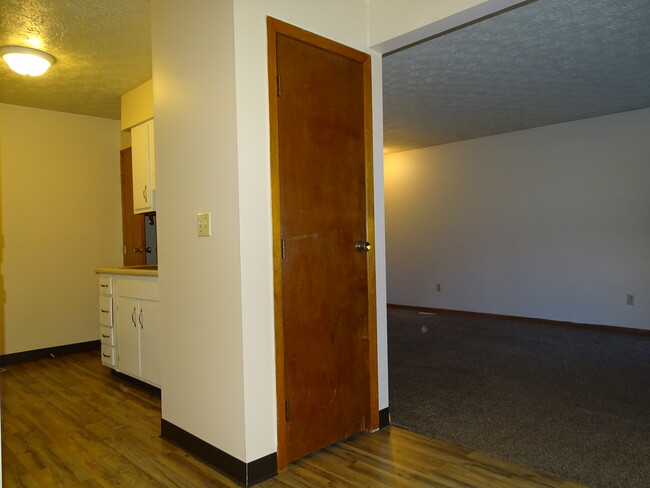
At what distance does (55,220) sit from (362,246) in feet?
12.2

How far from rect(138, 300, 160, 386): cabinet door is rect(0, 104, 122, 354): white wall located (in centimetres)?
198

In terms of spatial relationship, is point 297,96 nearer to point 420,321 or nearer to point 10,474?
point 10,474

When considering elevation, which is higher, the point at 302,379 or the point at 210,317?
the point at 210,317

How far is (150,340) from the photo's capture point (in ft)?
10.7

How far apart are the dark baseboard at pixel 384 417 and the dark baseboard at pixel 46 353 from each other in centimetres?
363

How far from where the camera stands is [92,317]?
16.4 ft

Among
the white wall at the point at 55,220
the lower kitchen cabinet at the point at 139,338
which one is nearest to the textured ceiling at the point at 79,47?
the white wall at the point at 55,220

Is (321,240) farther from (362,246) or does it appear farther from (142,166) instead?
(142,166)

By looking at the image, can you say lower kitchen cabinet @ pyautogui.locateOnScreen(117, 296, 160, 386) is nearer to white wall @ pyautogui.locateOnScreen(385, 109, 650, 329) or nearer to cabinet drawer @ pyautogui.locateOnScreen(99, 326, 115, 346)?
cabinet drawer @ pyautogui.locateOnScreen(99, 326, 115, 346)

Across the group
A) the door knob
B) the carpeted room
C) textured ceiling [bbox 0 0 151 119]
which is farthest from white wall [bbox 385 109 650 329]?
textured ceiling [bbox 0 0 151 119]

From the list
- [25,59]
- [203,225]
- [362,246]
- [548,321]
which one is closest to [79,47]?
[25,59]

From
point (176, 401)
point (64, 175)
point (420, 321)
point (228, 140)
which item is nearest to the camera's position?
point (228, 140)

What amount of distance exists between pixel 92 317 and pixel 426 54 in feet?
13.9

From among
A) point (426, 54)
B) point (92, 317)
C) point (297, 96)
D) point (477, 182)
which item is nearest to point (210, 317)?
point (297, 96)
